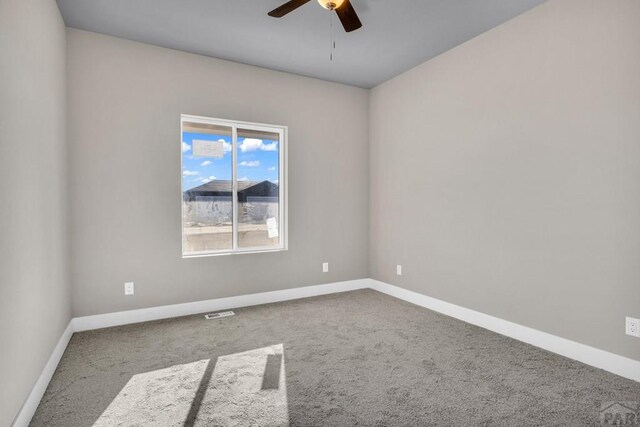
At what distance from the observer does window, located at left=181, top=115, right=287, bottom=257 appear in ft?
12.2

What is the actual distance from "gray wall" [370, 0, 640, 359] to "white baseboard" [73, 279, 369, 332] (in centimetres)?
100

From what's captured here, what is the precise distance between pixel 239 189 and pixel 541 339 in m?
3.29

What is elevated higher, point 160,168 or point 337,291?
point 160,168

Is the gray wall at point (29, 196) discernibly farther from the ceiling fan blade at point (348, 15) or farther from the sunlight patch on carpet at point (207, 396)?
the ceiling fan blade at point (348, 15)

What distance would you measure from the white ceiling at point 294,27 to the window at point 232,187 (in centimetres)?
80

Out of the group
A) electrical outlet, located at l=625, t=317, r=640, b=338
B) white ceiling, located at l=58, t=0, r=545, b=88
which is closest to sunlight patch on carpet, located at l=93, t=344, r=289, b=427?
electrical outlet, located at l=625, t=317, r=640, b=338

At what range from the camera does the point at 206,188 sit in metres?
3.79

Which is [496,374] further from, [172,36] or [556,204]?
[172,36]

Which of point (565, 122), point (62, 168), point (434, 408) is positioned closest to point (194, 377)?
point (434, 408)

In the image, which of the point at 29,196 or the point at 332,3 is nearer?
the point at 29,196

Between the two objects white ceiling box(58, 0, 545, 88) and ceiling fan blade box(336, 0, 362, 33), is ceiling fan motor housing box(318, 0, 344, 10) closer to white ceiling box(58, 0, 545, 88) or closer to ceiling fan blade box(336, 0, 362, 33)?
ceiling fan blade box(336, 0, 362, 33)

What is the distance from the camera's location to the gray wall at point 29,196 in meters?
1.64

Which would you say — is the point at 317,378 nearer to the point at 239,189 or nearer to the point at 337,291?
the point at 337,291

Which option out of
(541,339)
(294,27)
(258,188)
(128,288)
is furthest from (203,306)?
(541,339)
